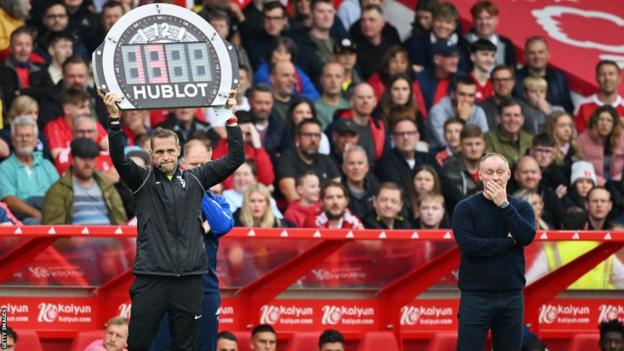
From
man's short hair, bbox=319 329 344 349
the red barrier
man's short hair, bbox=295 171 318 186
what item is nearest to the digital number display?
the red barrier

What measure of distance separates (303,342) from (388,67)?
5.12 metres

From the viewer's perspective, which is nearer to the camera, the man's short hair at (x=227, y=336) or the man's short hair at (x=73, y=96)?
the man's short hair at (x=227, y=336)

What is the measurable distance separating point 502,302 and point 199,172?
93.1 inches

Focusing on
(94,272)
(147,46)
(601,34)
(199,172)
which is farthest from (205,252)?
(601,34)

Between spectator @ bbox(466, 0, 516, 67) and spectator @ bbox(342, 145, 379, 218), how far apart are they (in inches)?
145

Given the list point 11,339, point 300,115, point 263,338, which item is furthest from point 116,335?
point 300,115

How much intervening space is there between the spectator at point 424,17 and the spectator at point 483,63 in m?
0.59

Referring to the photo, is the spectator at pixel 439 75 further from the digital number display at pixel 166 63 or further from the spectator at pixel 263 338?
the digital number display at pixel 166 63

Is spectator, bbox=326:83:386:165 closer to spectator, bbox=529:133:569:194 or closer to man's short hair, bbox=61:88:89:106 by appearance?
spectator, bbox=529:133:569:194

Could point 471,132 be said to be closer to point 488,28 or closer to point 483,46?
point 483,46

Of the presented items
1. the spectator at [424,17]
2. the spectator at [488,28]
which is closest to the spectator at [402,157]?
the spectator at [424,17]

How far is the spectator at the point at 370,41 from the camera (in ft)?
64.2

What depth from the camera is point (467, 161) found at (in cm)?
1798

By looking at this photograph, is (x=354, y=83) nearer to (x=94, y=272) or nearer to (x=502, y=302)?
(x=94, y=272)
